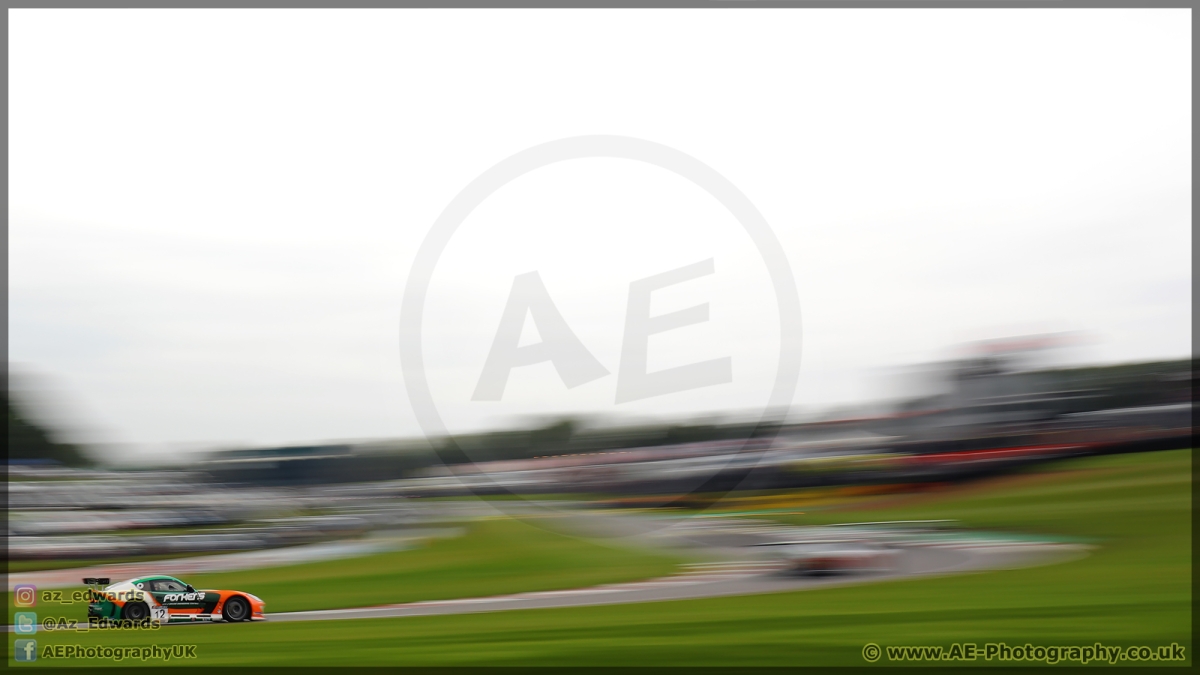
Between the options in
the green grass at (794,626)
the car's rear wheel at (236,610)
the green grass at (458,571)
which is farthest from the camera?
the green grass at (458,571)

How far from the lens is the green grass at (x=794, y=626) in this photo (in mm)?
7152

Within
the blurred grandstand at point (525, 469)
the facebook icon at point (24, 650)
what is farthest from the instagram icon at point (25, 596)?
the blurred grandstand at point (525, 469)

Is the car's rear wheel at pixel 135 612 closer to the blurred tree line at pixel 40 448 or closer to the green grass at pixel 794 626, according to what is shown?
the green grass at pixel 794 626

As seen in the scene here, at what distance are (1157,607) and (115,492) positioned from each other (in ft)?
47.5

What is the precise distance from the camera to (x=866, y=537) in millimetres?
10438

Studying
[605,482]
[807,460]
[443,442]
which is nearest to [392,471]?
[443,442]

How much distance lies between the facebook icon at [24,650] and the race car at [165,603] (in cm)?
58

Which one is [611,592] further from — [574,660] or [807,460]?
[807,460]

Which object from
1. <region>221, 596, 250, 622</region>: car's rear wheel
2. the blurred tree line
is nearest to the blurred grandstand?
the blurred tree line

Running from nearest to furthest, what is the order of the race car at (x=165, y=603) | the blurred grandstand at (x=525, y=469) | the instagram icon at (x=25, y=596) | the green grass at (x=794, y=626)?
the green grass at (x=794, y=626) → the instagram icon at (x=25, y=596) → the race car at (x=165, y=603) → the blurred grandstand at (x=525, y=469)

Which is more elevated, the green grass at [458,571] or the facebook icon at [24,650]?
the facebook icon at [24,650]

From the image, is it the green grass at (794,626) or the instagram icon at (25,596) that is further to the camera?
the instagram icon at (25,596)

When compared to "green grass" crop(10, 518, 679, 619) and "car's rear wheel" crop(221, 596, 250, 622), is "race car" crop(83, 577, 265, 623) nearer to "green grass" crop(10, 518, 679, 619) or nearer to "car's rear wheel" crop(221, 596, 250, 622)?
"car's rear wheel" crop(221, 596, 250, 622)

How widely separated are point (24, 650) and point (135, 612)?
1.00 metres
